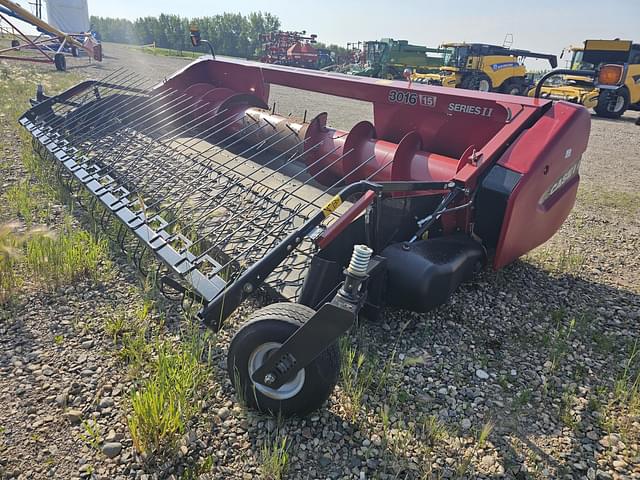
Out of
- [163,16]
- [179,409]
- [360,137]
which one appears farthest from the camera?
[163,16]

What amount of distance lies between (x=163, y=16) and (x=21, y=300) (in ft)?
199

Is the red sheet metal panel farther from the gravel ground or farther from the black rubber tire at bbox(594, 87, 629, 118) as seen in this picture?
the black rubber tire at bbox(594, 87, 629, 118)

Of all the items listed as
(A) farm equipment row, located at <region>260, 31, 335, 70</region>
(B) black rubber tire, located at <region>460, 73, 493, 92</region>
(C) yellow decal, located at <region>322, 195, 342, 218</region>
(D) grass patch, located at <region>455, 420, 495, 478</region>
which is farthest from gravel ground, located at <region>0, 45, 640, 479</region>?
(A) farm equipment row, located at <region>260, 31, 335, 70</region>

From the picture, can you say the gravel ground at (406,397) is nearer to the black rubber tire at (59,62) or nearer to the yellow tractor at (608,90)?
the yellow tractor at (608,90)

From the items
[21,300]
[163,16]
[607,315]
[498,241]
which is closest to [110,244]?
[21,300]

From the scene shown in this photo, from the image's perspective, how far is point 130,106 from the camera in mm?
4898

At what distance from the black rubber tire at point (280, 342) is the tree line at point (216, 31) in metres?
47.0

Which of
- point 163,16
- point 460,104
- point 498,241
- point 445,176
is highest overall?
point 163,16

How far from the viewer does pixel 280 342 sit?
1726 mm

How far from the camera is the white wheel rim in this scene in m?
1.77

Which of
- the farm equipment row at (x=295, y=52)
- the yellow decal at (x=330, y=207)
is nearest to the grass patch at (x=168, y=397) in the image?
the yellow decal at (x=330, y=207)

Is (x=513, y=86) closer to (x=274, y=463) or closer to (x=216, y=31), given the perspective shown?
(x=274, y=463)

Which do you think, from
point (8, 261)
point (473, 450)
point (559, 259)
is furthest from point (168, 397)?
point (559, 259)

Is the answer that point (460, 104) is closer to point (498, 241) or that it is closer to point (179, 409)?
point (498, 241)
